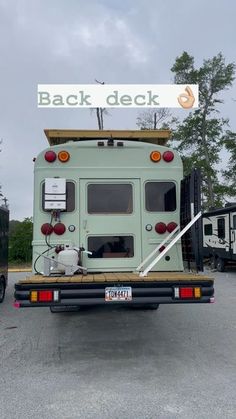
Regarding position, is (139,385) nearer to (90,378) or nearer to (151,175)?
(90,378)

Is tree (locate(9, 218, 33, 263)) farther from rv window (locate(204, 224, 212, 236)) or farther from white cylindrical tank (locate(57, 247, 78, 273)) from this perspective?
white cylindrical tank (locate(57, 247, 78, 273))

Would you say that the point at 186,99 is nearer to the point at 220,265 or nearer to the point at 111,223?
the point at 111,223

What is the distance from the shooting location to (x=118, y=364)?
17.8 feet

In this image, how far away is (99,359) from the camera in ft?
18.6

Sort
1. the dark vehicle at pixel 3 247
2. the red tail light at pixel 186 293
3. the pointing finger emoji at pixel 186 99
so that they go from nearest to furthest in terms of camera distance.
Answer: the red tail light at pixel 186 293, the pointing finger emoji at pixel 186 99, the dark vehicle at pixel 3 247

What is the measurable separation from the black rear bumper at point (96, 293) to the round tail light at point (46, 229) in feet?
4.47

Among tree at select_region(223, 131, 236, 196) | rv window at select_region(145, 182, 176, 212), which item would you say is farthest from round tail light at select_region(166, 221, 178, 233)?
tree at select_region(223, 131, 236, 196)

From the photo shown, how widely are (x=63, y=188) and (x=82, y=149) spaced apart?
27.0 inches

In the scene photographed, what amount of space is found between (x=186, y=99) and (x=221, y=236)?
11260 mm

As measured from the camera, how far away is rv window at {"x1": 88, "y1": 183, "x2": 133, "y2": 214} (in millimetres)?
6598

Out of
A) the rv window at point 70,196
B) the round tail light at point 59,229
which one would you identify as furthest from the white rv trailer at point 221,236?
the round tail light at point 59,229

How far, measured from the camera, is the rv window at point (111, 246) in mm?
6500

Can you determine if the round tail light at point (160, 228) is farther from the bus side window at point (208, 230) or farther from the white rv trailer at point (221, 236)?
the bus side window at point (208, 230)

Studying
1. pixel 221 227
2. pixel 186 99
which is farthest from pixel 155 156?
pixel 221 227
